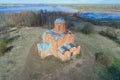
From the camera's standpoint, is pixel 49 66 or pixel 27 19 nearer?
pixel 49 66

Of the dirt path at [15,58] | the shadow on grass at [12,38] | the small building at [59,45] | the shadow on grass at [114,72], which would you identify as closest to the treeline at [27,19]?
the shadow on grass at [12,38]

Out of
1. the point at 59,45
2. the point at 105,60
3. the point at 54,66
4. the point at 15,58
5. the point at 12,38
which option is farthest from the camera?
the point at 12,38

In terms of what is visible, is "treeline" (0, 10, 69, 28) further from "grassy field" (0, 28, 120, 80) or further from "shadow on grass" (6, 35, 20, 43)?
"grassy field" (0, 28, 120, 80)

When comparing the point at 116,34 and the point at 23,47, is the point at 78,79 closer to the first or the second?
the point at 23,47

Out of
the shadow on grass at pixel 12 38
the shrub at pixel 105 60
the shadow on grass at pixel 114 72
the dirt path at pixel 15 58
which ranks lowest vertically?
the shadow on grass at pixel 114 72

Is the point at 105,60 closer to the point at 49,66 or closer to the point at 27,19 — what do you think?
the point at 49,66

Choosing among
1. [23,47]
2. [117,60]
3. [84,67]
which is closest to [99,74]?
[84,67]

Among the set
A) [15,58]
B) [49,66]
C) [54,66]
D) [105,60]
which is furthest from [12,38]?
[105,60]

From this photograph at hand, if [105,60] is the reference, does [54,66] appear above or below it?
below

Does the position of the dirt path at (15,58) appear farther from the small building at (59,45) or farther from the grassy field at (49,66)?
the small building at (59,45)
